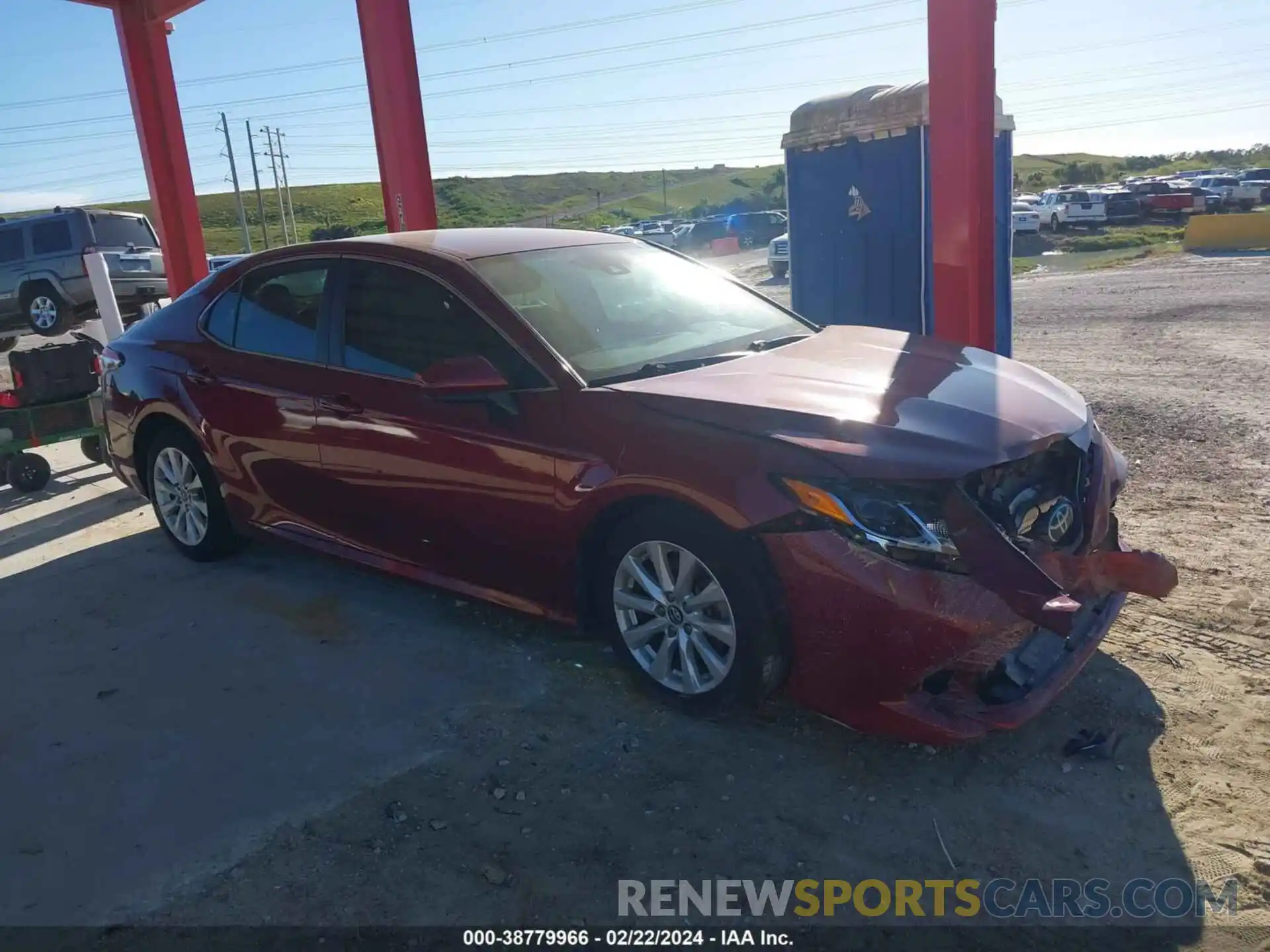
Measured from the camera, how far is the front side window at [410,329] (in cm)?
395

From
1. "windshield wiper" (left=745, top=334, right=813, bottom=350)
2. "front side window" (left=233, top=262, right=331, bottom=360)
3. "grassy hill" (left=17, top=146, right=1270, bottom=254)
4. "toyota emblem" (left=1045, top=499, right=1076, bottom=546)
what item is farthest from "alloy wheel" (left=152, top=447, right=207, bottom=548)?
"grassy hill" (left=17, top=146, right=1270, bottom=254)

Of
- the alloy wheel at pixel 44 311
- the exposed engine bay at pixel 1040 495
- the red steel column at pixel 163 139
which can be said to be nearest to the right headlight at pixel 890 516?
the exposed engine bay at pixel 1040 495

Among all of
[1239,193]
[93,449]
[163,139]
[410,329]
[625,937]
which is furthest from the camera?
[1239,193]

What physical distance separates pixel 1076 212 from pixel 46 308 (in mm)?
34294

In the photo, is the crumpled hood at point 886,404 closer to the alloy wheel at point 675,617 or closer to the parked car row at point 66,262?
the alloy wheel at point 675,617

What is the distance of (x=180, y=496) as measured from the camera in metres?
5.51

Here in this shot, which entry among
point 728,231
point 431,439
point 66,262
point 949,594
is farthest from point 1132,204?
point 949,594

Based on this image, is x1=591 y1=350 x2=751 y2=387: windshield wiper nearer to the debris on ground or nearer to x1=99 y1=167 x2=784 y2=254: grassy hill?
the debris on ground

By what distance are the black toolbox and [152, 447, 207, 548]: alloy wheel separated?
6.90ft

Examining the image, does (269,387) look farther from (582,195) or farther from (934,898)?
(582,195)

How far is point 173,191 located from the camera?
36.7 ft

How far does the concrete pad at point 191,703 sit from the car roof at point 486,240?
156 centimetres

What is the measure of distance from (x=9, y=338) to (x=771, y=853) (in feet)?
68.9

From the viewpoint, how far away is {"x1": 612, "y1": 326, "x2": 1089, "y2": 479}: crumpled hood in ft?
10.3
